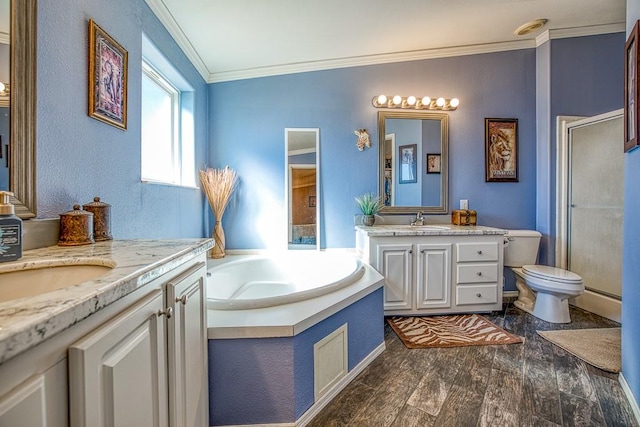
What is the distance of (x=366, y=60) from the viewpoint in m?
2.87

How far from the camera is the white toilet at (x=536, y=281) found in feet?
7.73

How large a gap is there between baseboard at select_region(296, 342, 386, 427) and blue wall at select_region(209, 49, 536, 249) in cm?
118

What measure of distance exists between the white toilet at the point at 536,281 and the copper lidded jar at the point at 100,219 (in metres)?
3.00

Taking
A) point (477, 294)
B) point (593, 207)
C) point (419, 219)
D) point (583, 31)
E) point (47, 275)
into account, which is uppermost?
point (583, 31)

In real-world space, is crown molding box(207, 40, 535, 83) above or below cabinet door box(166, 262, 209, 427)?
above

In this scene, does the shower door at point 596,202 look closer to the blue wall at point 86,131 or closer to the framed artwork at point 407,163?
the framed artwork at point 407,163

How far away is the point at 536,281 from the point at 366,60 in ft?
8.18

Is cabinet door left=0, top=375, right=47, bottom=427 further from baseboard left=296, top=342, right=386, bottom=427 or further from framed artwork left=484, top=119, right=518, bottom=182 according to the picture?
framed artwork left=484, top=119, right=518, bottom=182

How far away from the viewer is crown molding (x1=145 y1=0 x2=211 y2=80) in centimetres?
180

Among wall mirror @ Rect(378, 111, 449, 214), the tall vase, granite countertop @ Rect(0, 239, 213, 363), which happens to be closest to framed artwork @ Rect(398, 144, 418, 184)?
wall mirror @ Rect(378, 111, 449, 214)

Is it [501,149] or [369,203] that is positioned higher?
[501,149]

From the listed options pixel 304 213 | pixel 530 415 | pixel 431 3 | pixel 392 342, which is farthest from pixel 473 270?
pixel 431 3

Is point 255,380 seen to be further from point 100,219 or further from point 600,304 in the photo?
point 600,304

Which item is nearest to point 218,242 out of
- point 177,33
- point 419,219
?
point 177,33
